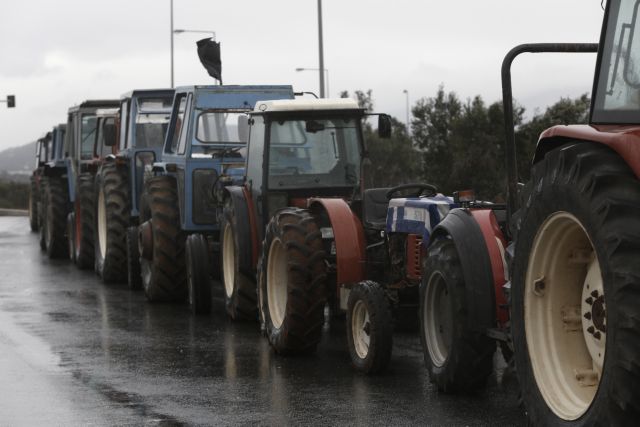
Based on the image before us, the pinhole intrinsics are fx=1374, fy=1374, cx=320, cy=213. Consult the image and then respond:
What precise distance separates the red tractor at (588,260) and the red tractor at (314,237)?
330 centimetres

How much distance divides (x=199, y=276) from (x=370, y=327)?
4.91 meters

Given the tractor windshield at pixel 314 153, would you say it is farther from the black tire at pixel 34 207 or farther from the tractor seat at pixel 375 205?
the black tire at pixel 34 207

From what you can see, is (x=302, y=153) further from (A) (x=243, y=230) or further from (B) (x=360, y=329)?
(B) (x=360, y=329)

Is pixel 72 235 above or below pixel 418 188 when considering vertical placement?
below

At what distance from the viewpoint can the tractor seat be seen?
11969 mm

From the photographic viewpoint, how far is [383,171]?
188 ft

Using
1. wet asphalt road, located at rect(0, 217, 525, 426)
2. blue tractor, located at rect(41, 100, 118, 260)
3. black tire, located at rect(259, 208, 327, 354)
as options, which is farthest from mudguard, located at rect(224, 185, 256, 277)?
blue tractor, located at rect(41, 100, 118, 260)

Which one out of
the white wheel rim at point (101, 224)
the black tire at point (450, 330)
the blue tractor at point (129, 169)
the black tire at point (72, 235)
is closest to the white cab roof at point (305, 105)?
the black tire at point (450, 330)

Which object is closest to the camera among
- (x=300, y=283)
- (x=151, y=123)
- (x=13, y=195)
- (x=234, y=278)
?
(x=300, y=283)

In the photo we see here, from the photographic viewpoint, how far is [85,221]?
846 inches

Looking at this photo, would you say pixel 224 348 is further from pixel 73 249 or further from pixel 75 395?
pixel 73 249

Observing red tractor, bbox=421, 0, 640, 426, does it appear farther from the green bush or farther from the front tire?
the green bush

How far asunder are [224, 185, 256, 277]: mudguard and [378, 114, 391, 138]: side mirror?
1.55 metres

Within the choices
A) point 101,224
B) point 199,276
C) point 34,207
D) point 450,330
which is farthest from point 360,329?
point 34,207
